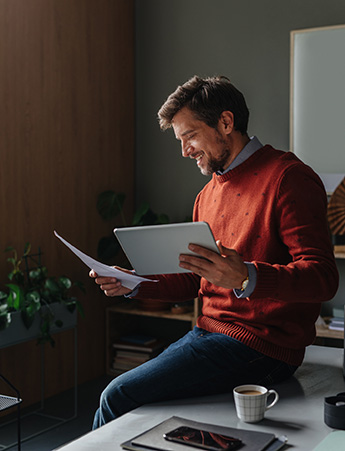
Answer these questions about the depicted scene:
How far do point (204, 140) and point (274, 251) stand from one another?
1.42 ft

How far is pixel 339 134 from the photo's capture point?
325 cm

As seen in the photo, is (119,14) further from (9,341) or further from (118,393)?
(118,393)

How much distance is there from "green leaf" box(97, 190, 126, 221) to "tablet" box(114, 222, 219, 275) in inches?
79.0

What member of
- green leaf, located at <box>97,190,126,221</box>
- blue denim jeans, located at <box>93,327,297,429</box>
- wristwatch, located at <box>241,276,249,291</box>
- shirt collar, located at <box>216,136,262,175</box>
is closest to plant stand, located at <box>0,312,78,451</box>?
green leaf, located at <box>97,190,126,221</box>

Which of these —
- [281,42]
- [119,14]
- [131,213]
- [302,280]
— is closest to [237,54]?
[281,42]

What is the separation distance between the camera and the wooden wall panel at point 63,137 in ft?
10.0

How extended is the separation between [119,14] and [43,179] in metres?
1.26

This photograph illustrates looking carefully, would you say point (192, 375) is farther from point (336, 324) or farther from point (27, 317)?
point (336, 324)

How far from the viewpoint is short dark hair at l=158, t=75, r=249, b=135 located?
188cm

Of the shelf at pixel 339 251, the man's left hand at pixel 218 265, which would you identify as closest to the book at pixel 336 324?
the shelf at pixel 339 251

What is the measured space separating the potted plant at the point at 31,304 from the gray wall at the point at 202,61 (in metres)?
1.08

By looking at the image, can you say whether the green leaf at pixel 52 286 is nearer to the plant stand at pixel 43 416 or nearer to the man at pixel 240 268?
the plant stand at pixel 43 416

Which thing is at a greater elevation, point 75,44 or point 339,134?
point 75,44

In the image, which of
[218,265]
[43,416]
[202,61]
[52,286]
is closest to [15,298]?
[52,286]
